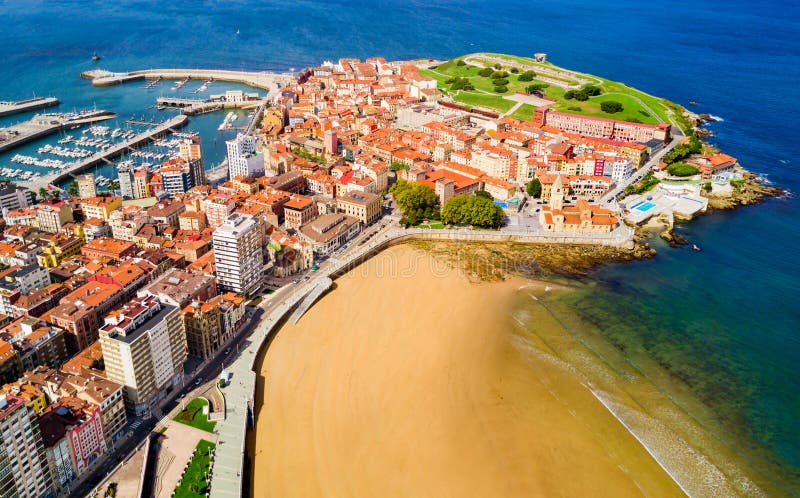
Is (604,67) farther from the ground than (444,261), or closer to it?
farther from the ground

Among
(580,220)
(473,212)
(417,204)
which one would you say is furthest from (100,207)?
(580,220)

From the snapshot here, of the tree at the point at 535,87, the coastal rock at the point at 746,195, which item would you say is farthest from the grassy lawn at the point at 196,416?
Answer: the tree at the point at 535,87

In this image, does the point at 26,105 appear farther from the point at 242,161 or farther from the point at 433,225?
the point at 433,225

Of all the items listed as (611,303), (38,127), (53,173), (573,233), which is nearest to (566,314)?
(611,303)

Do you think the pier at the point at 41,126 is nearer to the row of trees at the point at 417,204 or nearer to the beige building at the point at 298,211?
the beige building at the point at 298,211

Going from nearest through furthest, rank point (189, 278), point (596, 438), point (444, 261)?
1. point (596, 438)
2. point (189, 278)
3. point (444, 261)

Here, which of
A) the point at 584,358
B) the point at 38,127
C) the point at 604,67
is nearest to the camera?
the point at 584,358

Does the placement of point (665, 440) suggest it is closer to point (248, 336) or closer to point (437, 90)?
point (248, 336)
